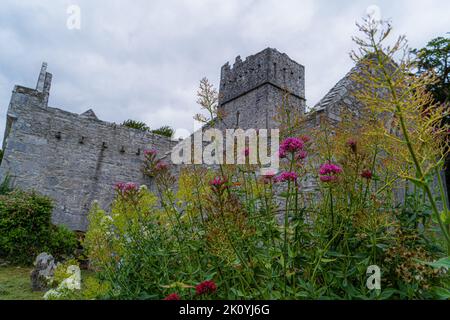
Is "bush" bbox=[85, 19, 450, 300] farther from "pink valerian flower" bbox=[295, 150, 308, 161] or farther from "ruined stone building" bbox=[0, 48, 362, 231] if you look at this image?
"ruined stone building" bbox=[0, 48, 362, 231]

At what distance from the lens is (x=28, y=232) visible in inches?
336

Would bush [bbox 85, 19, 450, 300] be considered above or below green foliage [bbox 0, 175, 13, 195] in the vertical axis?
below

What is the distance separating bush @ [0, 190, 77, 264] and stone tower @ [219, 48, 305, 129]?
434 inches

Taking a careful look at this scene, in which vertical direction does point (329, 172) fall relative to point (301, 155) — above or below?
below

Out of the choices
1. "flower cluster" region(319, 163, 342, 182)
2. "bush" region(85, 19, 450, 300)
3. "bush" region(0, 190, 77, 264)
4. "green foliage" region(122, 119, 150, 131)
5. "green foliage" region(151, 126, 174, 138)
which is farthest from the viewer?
"green foliage" region(151, 126, 174, 138)

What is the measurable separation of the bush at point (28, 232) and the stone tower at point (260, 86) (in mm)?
11012

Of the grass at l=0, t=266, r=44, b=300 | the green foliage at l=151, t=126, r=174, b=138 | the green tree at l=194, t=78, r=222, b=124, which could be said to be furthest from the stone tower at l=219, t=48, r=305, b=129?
the green tree at l=194, t=78, r=222, b=124

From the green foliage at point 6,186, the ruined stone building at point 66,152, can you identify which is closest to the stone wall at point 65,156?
the ruined stone building at point 66,152

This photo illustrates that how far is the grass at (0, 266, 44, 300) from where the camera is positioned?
4.97m

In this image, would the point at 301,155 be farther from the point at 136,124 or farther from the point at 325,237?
the point at 136,124

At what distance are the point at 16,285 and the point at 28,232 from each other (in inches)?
125

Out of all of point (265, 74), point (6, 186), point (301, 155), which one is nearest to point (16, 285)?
point (6, 186)

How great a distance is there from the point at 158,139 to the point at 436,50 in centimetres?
1250

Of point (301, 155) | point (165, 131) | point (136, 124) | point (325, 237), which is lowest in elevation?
point (325, 237)
